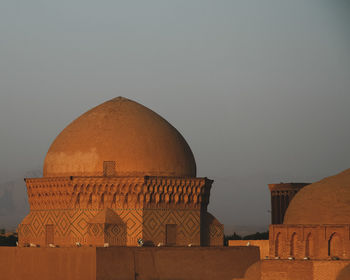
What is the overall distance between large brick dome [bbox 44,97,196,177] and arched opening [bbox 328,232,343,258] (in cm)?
608

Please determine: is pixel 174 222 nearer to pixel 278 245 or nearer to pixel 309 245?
pixel 278 245

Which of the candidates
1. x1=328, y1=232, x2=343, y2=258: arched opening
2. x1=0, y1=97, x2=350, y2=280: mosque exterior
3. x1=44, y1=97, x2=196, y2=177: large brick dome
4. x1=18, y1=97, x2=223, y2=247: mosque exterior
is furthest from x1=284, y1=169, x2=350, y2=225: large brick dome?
x1=44, y1=97, x2=196, y2=177: large brick dome

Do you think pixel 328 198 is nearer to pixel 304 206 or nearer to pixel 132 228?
pixel 304 206

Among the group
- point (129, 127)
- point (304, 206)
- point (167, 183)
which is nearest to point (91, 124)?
point (129, 127)

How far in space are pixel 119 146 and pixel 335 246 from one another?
24.3 ft

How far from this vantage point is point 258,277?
82.3ft

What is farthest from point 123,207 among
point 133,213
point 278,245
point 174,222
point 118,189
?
point 278,245

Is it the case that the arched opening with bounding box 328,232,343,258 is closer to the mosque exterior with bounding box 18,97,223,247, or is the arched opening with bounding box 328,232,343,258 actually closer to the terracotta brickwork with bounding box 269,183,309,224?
the mosque exterior with bounding box 18,97,223,247

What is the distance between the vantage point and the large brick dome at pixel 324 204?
2520 centimetres

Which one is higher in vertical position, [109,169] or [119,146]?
[119,146]

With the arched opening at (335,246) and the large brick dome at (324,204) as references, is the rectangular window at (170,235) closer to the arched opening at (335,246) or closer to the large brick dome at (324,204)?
the large brick dome at (324,204)

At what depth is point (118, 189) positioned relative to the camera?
28.2 m

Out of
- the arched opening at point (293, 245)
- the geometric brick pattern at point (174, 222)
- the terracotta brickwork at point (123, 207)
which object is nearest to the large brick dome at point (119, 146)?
the terracotta brickwork at point (123, 207)

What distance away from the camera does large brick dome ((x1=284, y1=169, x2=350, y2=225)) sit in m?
25.2
